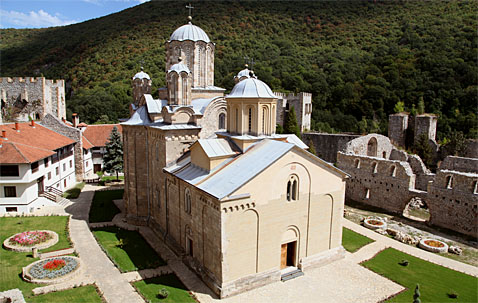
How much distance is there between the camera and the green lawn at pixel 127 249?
15.2 metres

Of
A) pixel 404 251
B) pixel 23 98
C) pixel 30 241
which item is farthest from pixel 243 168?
pixel 23 98

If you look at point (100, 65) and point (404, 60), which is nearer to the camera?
point (404, 60)

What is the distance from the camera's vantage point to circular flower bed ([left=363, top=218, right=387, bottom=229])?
66.4 ft

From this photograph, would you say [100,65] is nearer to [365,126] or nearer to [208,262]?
[365,126]

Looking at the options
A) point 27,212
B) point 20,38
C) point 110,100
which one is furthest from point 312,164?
point 20,38

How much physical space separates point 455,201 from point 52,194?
28.1 m

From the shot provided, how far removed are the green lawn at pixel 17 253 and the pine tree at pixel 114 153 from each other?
10538mm

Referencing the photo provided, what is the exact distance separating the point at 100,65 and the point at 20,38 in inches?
1493

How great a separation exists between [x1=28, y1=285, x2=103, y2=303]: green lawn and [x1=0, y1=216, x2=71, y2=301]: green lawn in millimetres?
702

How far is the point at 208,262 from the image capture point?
13383mm

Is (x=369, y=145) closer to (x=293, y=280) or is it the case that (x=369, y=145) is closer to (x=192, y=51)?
(x=192, y=51)

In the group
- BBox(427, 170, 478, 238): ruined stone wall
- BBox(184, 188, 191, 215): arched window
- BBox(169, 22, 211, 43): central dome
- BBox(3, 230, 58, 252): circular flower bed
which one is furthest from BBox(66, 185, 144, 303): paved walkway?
BBox(427, 170, 478, 238): ruined stone wall

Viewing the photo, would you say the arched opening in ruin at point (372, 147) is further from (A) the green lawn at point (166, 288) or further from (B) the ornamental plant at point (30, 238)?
(B) the ornamental plant at point (30, 238)

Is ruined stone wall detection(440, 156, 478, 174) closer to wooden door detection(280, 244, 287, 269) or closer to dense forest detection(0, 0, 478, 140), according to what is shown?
dense forest detection(0, 0, 478, 140)
